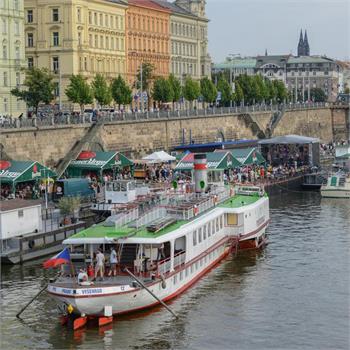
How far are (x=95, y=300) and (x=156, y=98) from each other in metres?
67.2

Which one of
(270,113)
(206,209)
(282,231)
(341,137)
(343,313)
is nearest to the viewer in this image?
(343,313)

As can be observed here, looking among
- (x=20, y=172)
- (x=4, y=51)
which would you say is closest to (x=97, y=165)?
(x=20, y=172)

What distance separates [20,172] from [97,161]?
31.2 ft

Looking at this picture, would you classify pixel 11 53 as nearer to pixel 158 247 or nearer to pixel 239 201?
pixel 239 201

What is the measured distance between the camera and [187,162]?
219 ft

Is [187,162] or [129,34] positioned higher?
[129,34]

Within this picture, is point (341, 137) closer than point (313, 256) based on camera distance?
No

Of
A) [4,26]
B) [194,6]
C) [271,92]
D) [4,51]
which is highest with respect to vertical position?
[194,6]

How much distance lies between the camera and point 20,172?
2237 inches

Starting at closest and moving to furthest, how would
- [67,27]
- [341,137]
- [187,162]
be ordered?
[187,162] → [67,27] → [341,137]

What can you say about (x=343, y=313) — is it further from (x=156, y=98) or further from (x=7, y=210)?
(x=156, y=98)

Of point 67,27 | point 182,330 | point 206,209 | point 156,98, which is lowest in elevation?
point 182,330

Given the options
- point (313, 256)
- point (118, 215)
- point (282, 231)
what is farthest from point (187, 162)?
point (118, 215)

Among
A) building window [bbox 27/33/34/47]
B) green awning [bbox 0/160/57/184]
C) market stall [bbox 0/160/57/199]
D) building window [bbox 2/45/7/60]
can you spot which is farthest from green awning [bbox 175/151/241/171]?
building window [bbox 27/33/34/47]
